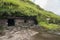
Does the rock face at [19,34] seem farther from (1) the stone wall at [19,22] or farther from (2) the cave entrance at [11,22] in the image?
(2) the cave entrance at [11,22]

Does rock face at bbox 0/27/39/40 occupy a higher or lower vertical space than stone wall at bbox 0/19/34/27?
lower

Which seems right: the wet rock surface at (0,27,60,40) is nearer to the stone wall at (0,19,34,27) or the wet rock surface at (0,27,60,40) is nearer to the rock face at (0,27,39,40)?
the rock face at (0,27,39,40)

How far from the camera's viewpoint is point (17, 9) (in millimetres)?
27203

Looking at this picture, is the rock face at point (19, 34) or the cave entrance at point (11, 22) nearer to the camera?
the rock face at point (19, 34)

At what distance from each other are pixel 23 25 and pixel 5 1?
13.8ft

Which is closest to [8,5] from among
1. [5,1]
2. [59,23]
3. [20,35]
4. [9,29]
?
[5,1]

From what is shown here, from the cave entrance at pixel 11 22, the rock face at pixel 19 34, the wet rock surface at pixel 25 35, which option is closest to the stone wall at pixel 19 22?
the cave entrance at pixel 11 22

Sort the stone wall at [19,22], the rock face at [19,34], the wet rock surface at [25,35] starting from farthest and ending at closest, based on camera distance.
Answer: the stone wall at [19,22]
the wet rock surface at [25,35]
the rock face at [19,34]

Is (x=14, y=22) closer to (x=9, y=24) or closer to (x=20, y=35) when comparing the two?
(x=9, y=24)

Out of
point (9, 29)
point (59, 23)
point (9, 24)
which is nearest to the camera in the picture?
point (9, 29)

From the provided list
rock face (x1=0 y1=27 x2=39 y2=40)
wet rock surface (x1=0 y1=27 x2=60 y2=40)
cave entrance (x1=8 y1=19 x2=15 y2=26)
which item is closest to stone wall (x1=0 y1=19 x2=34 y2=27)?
cave entrance (x1=8 y1=19 x2=15 y2=26)

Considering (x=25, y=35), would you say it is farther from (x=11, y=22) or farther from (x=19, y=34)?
(x=11, y=22)

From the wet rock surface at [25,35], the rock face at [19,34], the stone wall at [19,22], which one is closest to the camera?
the rock face at [19,34]

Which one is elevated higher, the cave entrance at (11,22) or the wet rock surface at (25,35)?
the cave entrance at (11,22)
